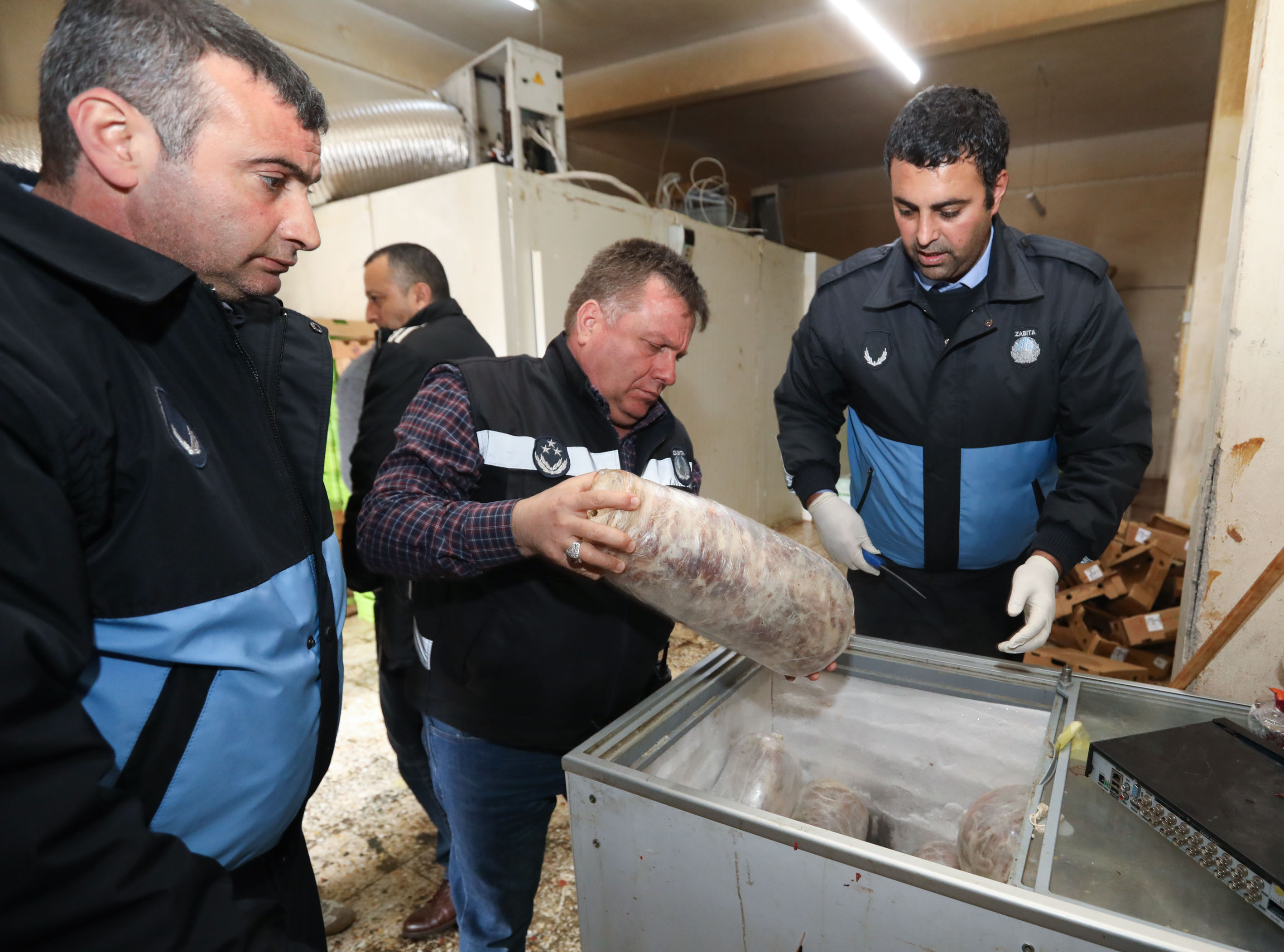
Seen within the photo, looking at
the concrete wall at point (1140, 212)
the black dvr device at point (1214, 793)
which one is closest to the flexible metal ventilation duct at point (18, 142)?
the black dvr device at point (1214, 793)

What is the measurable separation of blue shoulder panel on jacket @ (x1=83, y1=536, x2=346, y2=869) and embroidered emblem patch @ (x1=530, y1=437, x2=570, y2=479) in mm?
439

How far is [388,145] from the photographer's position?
10.5 feet

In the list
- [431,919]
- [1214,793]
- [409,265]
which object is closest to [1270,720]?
[1214,793]

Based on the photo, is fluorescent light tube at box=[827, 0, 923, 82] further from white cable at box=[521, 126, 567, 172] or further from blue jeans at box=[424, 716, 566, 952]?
blue jeans at box=[424, 716, 566, 952]

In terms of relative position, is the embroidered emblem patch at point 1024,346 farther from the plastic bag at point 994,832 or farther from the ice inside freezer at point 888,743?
the plastic bag at point 994,832

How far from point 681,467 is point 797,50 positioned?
160 inches

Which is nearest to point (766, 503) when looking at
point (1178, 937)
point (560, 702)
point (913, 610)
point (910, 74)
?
point (910, 74)

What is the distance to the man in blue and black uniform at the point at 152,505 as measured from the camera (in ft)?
1.55

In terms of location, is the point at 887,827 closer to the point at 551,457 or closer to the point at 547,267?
the point at 551,457

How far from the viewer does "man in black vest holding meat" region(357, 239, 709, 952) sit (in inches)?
43.8

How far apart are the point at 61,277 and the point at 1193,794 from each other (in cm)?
118

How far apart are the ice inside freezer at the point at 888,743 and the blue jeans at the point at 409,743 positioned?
Result: 1066 mm

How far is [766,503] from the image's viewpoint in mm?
5141

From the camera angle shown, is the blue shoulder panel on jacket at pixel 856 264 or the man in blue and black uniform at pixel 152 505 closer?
the man in blue and black uniform at pixel 152 505
